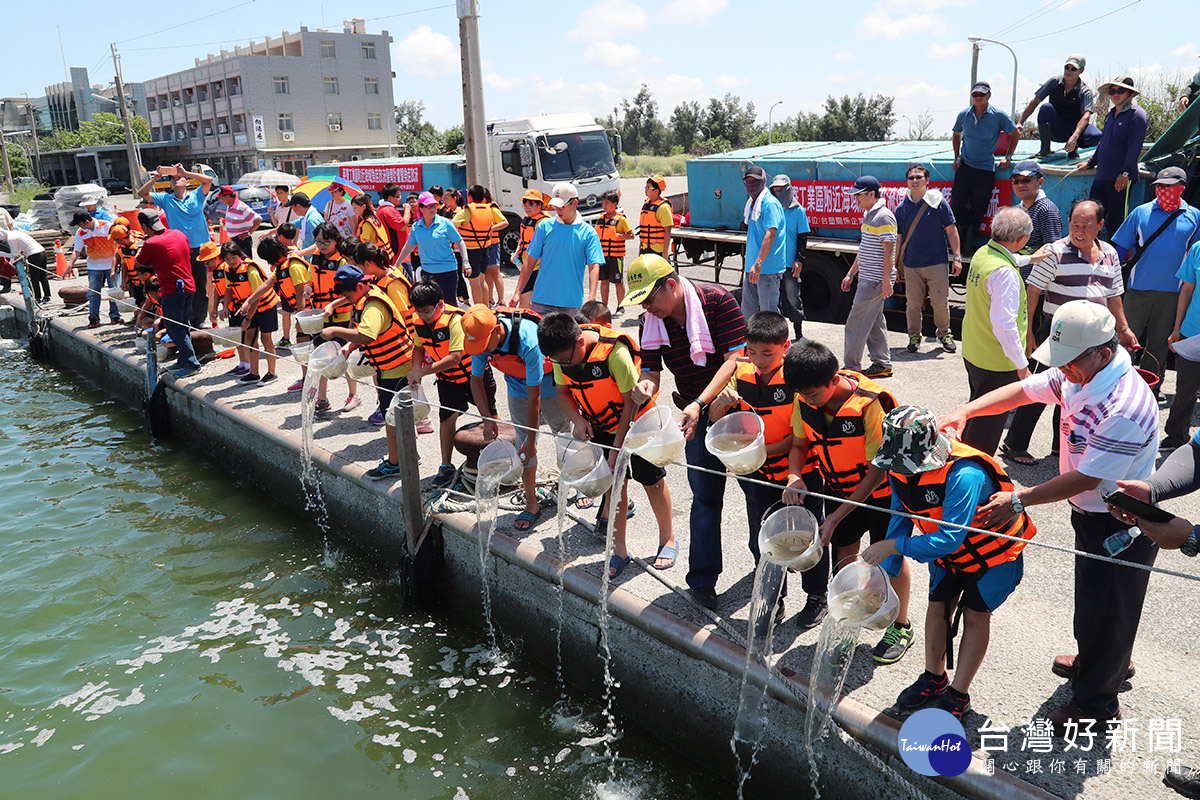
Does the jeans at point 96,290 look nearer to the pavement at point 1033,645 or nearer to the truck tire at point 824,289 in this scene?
the pavement at point 1033,645

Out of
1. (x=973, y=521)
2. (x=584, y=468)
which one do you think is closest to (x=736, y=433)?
(x=584, y=468)

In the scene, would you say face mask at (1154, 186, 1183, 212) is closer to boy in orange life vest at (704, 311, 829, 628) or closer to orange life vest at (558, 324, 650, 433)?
boy in orange life vest at (704, 311, 829, 628)

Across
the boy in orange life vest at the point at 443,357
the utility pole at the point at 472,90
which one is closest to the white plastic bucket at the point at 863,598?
the boy in orange life vest at the point at 443,357

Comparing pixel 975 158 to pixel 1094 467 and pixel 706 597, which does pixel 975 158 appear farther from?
pixel 1094 467

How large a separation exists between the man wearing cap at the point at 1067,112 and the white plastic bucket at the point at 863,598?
26.6 feet

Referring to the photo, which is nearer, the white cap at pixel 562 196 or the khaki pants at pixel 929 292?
the white cap at pixel 562 196

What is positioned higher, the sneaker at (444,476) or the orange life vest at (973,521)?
the orange life vest at (973,521)

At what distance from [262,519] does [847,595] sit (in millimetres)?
6052

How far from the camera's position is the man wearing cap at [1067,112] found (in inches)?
375

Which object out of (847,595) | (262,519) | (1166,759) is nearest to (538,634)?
(847,595)

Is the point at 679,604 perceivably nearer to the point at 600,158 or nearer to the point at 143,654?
the point at 143,654

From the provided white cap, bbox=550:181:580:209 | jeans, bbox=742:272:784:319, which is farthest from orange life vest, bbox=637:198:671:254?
white cap, bbox=550:181:580:209

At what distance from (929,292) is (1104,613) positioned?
241 inches

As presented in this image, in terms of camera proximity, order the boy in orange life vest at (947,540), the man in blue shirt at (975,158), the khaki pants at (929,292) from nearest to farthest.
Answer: the boy in orange life vest at (947,540) < the khaki pants at (929,292) < the man in blue shirt at (975,158)
